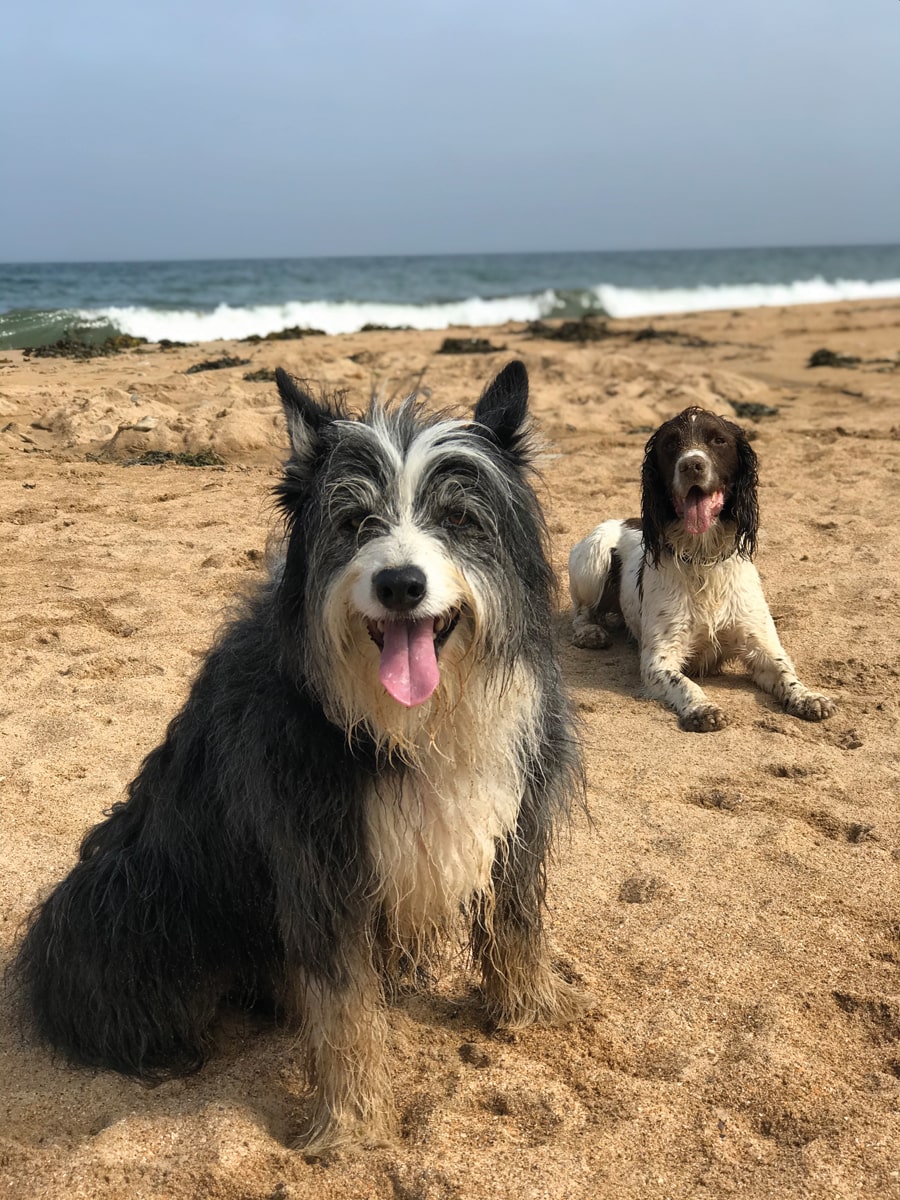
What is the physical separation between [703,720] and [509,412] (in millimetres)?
3246

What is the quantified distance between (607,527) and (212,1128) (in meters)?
5.27

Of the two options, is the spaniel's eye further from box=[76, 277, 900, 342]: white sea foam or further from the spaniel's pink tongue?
box=[76, 277, 900, 342]: white sea foam

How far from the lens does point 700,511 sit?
6.05 m

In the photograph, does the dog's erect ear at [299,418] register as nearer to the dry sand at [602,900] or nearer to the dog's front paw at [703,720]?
the dry sand at [602,900]

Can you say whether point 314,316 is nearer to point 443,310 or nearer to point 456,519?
point 443,310

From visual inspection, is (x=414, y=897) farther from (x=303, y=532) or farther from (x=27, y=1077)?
(x=27, y=1077)

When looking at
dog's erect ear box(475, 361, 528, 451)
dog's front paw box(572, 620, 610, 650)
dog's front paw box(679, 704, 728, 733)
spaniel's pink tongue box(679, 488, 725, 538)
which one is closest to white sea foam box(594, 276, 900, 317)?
dog's front paw box(572, 620, 610, 650)

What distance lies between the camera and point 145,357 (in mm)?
15992

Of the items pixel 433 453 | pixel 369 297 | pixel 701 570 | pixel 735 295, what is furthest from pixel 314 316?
pixel 433 453

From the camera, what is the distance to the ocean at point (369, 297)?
78.4ft

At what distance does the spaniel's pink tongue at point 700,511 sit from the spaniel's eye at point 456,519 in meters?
3.58

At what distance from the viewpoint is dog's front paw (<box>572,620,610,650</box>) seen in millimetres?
7148

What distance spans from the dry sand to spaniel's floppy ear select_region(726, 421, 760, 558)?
83 centimetres

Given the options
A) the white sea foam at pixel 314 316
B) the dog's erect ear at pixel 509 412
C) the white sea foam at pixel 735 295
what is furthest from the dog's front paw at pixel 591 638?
the white sea foam at pixel 735 295
